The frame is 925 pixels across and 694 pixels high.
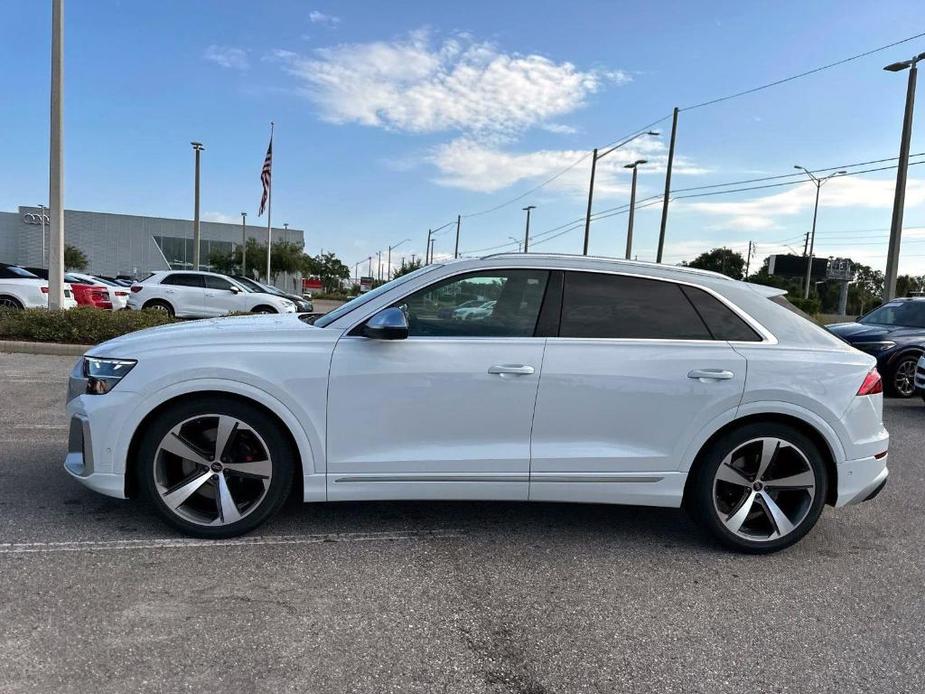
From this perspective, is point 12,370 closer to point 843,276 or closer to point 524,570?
point 524,570

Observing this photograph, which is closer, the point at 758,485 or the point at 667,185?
the point at 758,485

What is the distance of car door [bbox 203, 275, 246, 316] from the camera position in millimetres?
17297

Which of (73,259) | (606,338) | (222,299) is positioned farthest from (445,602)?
(73,259)

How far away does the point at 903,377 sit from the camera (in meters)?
10.1

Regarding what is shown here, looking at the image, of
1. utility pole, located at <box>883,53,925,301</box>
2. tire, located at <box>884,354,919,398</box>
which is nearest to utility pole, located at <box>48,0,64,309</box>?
tire, located at <box>884,354,919,398</box>

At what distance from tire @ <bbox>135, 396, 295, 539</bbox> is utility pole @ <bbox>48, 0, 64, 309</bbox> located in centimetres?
1088

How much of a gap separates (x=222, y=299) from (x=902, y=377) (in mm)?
15157

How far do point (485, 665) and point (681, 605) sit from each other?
1115mm

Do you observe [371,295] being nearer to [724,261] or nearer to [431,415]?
[431,415]

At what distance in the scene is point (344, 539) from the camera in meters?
3.72

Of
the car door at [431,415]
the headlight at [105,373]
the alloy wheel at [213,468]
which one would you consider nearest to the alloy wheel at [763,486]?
the car door at [431,415]

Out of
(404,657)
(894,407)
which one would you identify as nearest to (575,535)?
(404,657)

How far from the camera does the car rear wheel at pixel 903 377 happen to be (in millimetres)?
10000

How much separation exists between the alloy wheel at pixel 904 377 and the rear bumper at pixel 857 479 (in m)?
7.54
